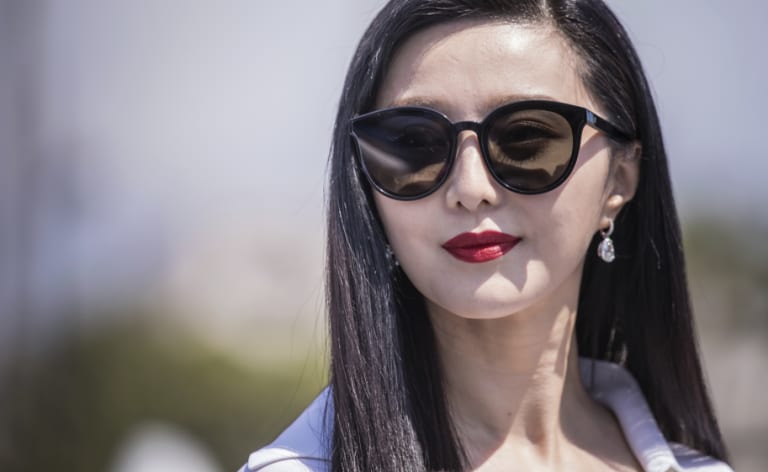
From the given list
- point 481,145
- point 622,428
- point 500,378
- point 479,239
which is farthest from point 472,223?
point 622,428

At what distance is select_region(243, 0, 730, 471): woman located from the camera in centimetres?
172

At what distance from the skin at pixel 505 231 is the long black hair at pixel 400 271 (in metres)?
0.04

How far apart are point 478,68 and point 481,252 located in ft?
A: 1.15

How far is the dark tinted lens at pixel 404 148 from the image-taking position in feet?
5.64

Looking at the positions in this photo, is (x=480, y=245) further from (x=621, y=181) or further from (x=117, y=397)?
(x=117, y=397)

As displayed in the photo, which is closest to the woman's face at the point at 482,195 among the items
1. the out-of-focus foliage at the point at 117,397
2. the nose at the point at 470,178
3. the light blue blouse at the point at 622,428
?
the nose at the point at 470,178

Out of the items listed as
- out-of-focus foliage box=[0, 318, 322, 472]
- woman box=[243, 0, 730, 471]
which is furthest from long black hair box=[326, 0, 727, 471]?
out-of-focus foliage box=[0, 318, 322, 472]

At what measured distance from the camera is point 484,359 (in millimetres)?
1946

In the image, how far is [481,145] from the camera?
1.70 metres

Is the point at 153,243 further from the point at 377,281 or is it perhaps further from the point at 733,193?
the point at 733,193

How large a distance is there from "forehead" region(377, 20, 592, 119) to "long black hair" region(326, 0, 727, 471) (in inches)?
1.1

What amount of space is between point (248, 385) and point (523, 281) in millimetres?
2701

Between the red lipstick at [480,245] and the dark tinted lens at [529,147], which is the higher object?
the dark tinted lens at [529,147]

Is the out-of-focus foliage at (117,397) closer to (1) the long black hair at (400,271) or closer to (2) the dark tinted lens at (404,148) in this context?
(1) the long black hair at (400,271)
